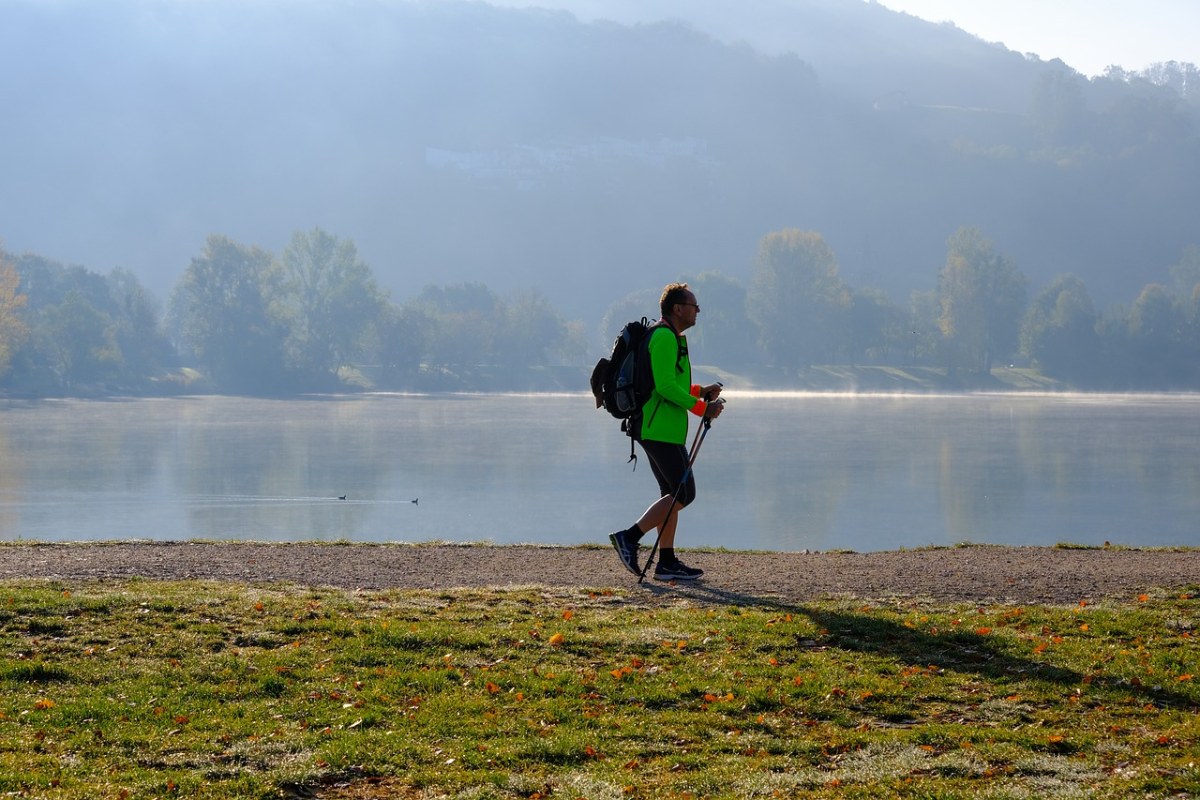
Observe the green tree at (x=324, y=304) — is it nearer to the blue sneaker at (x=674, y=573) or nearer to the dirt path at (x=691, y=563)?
the dirt path at (x=691, y=563)

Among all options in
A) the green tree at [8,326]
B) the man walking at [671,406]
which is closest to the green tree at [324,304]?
the green tree at [8,326]

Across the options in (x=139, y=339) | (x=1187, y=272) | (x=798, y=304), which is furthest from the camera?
(x=1187, y=272)

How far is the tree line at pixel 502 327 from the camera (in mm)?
117688

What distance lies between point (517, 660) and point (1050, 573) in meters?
6.51

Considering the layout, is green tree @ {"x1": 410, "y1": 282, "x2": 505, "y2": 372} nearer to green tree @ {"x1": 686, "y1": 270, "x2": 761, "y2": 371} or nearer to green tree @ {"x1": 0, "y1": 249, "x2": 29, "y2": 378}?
green tree @ {"x1": 686, "y1": 270, "x2": 761, "y2": 371}

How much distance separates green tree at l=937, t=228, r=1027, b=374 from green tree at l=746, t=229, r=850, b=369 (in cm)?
1113

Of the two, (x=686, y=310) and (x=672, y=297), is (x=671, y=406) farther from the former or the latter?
(x=672, y=297)

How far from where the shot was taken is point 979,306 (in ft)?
443

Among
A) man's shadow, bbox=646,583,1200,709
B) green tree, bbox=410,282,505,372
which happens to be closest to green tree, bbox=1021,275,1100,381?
green tree, bbox=410,282,505,372

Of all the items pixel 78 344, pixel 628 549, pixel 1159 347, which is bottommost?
pixel 628 549

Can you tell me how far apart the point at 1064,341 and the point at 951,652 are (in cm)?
13001

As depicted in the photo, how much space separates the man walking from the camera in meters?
11.1

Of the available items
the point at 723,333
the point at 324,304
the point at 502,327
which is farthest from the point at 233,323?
the point at 723,333

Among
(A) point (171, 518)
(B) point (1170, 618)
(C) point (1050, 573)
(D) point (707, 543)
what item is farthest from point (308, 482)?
(B) point (1170, 618)
